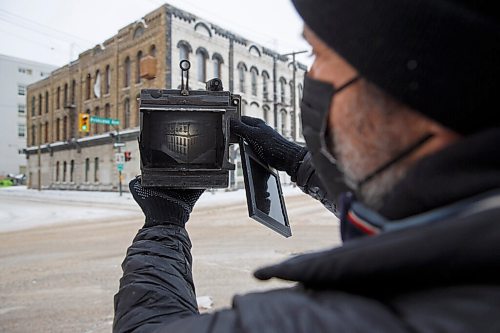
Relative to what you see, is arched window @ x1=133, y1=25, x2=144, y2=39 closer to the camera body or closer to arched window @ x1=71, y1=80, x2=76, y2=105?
arched window @ x1=71, y1=80, x2=76, y2=105

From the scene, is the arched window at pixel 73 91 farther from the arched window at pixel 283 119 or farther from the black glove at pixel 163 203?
the black glove at pixel 163 203

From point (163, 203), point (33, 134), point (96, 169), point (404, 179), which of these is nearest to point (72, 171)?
point (96, 169)

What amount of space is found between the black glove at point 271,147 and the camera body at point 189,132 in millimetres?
90

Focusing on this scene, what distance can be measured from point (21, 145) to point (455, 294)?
62.1 meters

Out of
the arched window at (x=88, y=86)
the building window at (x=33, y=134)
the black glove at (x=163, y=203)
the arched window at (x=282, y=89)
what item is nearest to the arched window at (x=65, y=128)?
the arched window at (x=88, y=86)

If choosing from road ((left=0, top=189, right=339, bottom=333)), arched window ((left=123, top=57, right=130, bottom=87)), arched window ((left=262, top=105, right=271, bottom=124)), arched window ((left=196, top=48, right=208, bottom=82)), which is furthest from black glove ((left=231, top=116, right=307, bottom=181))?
arched window ((left=262, top=105, right=271, bottom=124))

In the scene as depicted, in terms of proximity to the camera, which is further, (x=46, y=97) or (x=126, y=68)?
(x=46, y=97)

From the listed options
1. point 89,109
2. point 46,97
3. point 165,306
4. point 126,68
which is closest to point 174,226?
point 165,306

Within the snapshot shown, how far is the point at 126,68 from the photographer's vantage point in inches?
1005

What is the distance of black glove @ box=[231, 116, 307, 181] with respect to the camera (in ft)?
7.57

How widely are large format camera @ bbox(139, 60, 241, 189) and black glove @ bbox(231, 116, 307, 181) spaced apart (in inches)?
3.7

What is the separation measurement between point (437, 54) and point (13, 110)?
6093 centimetres

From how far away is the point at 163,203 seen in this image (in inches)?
75.7

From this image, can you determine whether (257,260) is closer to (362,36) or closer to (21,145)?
(362,36)
